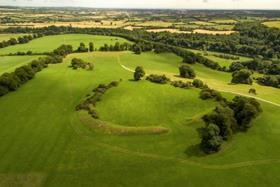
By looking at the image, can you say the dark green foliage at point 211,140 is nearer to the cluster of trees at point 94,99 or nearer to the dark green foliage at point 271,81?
the cluster of trees at point 94,99

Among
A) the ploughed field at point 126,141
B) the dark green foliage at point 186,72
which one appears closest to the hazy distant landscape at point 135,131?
the ploughed field at point 126,141

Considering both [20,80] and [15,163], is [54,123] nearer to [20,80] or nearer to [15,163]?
[15,163]

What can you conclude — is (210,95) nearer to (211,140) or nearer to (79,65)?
(211,140)

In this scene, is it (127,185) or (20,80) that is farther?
(20,80)

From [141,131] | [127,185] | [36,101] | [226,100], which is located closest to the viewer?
[127,185]

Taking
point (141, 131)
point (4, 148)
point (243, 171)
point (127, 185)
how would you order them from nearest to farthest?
point (127, 185), point (243, 171), point (4, 148), point (141, 131)

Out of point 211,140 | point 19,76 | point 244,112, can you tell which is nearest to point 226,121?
point 211,140

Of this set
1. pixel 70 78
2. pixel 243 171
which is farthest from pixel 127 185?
pixel 70 78
